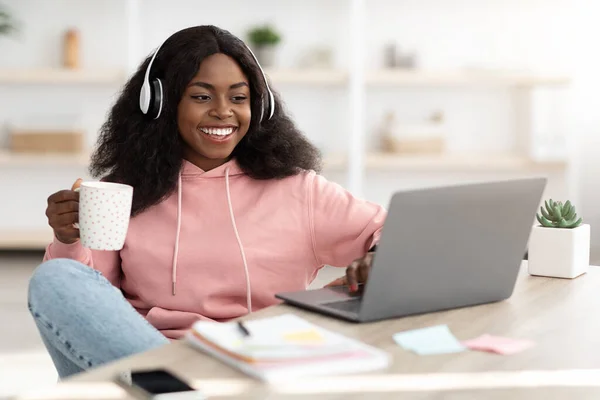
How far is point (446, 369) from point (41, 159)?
151 inches

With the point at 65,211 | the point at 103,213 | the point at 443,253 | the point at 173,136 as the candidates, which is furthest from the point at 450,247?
the point at 173,136

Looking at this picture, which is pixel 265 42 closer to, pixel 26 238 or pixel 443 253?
pixel 26 238

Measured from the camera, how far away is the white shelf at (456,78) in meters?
4.68

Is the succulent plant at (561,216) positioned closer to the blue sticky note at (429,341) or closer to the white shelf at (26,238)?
the blue sticky note at (429,341)

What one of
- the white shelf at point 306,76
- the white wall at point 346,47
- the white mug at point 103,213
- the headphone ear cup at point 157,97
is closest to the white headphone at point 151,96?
the headphone ear cup at point 157,97

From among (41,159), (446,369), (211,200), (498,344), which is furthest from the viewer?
(41,159)

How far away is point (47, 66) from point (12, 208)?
30.4 inches

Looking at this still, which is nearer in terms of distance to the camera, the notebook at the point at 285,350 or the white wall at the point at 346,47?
the notebook at the point at 285,350

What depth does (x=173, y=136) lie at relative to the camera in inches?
75.2

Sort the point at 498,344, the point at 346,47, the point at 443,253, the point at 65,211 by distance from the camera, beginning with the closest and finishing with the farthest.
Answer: the point at 498,344 < the point at 443,253 < the point at 65,211 < the point at 346,47

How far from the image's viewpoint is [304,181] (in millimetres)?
1884

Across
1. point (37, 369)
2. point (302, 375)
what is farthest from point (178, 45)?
point (37, 369)

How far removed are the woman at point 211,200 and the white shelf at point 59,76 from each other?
8.95ft

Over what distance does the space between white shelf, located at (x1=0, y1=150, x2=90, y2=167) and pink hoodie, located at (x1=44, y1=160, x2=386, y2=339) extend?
289 cm
